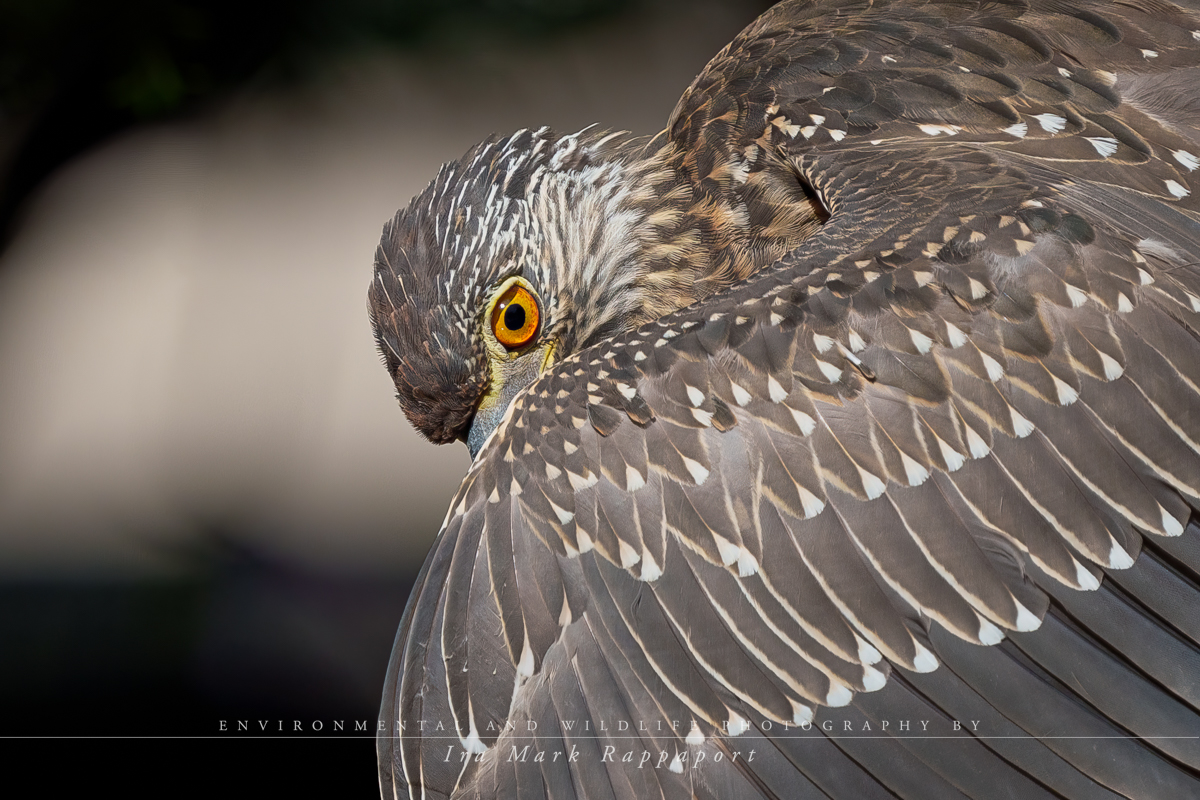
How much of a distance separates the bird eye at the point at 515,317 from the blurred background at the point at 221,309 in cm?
181

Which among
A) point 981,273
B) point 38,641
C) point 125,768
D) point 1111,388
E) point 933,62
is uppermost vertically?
point 933,62

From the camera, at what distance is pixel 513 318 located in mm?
2129

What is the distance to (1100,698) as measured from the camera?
1351 mm

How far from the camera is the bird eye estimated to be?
2.12 meters

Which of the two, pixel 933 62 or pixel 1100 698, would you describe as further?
pixel 933 62

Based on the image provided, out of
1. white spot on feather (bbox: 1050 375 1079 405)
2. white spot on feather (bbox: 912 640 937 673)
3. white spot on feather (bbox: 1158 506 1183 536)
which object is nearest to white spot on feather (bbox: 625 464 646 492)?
white spot on feather (bbox: 912 640 937 673)

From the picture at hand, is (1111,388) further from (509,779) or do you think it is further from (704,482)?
(509,779)

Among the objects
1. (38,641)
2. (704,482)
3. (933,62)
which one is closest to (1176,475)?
(704,482)

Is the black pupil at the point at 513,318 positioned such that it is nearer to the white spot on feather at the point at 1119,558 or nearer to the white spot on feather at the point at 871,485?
the white spot on feather at the point at 871,485

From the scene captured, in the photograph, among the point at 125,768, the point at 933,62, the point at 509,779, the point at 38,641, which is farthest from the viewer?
the point at 38,641

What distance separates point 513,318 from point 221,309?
104 inches

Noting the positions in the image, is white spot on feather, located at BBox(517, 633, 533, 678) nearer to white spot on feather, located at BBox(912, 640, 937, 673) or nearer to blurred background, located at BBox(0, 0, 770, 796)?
white spot on feather, located at BBox(912, 640, 937, 673)

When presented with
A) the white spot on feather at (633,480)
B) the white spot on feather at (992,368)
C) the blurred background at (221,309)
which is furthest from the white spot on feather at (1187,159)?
the blurred background at (221,309)

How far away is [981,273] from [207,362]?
3.60 metres
